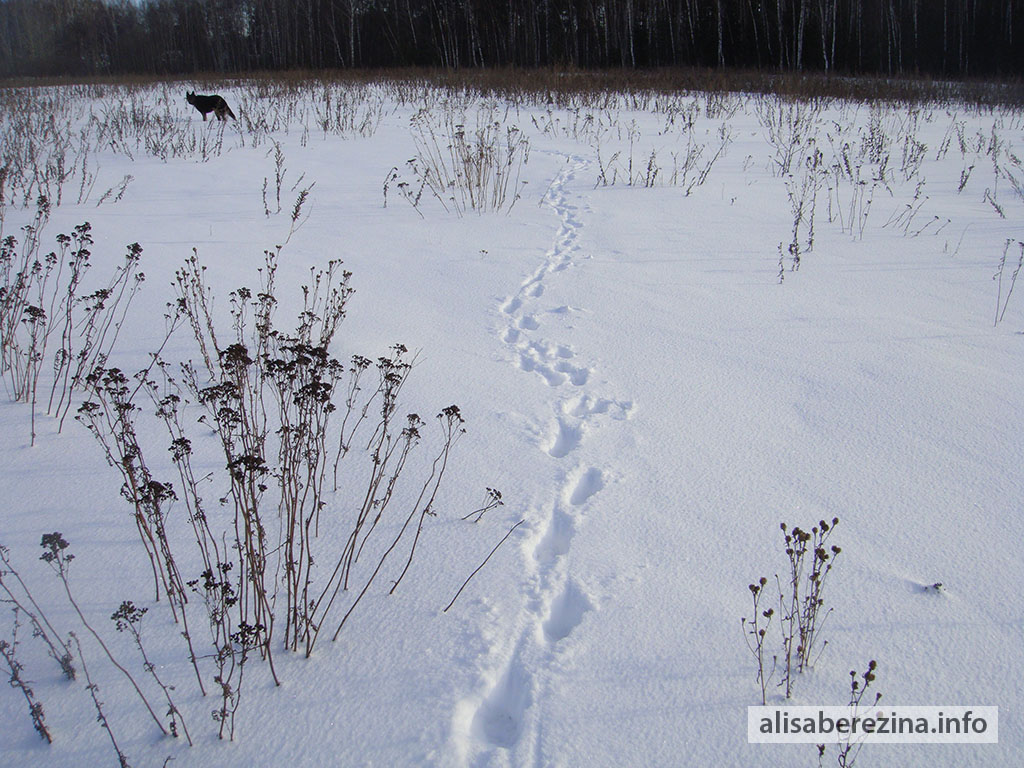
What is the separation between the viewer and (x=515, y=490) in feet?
7.00

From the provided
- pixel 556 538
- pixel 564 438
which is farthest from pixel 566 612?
pixel 564 438

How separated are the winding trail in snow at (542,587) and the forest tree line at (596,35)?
16324mm

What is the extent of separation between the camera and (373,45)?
3159cm

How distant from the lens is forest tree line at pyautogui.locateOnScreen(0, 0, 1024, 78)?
22016mm

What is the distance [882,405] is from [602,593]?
1622mm

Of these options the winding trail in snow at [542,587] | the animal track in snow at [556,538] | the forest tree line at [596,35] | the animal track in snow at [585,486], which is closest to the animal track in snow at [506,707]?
the winding trail in snow at [542,587]

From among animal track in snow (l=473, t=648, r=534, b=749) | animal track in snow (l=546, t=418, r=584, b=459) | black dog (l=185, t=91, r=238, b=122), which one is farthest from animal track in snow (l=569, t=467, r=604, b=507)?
black dog (l=185, t=91, r=238, b=122)

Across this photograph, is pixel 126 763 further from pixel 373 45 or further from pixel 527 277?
pixel 373 45

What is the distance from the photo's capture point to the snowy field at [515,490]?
54.5 inches

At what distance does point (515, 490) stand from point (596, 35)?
90.6ft

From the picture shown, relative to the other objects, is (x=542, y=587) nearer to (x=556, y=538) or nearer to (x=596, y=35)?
(x=556, y=538)

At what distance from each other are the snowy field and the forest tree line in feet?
49.7

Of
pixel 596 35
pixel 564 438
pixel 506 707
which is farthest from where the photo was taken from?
pixel 596 35

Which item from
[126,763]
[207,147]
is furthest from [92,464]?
[207,147]
